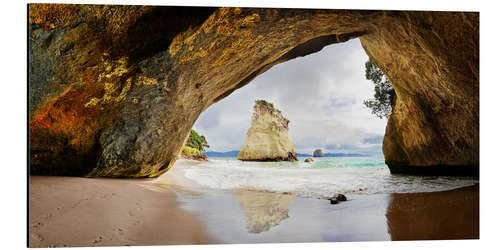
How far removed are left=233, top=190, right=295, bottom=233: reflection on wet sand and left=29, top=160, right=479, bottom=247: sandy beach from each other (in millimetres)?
12

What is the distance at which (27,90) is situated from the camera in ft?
8.28

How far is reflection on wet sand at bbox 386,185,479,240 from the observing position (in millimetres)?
2639

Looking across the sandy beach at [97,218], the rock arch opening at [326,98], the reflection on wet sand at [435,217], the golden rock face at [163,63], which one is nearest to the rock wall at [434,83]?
the golden rock face at [163,63]

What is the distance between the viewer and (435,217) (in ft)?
9.50

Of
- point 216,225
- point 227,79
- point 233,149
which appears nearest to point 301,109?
point 227,79

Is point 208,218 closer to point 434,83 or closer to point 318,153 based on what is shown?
point 318,153

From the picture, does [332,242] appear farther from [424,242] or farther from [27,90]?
[27,90]

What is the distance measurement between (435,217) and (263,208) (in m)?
2.03

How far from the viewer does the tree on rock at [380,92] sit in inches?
198

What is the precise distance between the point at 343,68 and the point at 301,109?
1050 millimetres

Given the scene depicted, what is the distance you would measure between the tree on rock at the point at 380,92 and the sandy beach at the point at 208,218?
2.21 meters

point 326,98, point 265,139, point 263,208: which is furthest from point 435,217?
point 265,139
